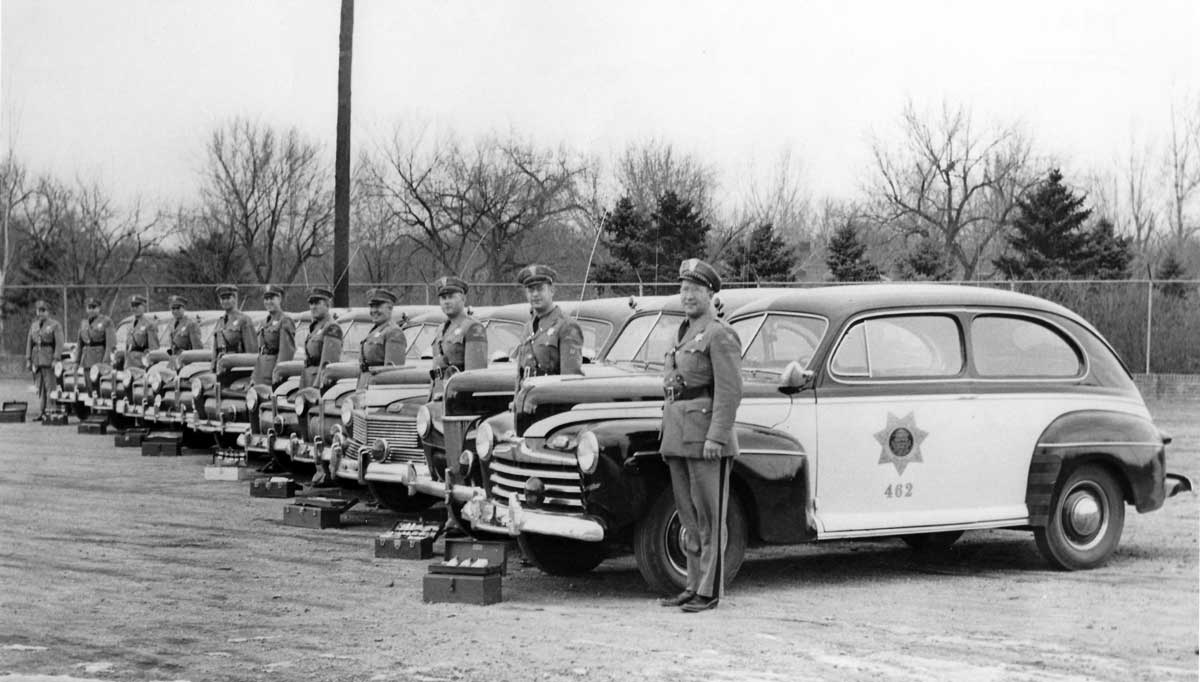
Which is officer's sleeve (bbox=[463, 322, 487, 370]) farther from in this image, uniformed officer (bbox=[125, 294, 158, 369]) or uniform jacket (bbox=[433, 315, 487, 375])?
uniformed officer (bbox=[125, 294, 158, 369])

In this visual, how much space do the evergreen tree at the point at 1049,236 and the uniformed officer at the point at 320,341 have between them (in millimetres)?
20654

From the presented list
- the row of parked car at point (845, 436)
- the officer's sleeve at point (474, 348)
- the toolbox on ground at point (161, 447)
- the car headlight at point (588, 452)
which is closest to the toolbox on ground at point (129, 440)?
the toolbox on ground at point (161, 447)

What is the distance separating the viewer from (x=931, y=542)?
1040 cm

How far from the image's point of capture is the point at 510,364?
1161 cm

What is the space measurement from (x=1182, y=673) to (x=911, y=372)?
2.88 metres

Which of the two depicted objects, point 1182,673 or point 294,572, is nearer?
point 1182,673

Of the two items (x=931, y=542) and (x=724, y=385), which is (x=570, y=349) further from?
(x=931, y=542)

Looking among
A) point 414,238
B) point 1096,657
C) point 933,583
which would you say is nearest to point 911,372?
point 933,583

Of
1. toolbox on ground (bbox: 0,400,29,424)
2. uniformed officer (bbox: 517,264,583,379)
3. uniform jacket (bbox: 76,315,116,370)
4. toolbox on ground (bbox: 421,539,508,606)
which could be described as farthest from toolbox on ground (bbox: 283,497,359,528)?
toolbox on ground (bbox: 0,400,29,424)

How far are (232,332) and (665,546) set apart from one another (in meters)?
10.1

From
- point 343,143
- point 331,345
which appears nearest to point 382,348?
point 331,345

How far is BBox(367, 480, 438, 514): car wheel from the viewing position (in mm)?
12062

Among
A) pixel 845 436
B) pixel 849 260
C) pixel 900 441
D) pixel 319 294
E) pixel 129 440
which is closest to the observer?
pixel 845 436

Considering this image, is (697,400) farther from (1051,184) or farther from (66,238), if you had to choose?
(66,238)
